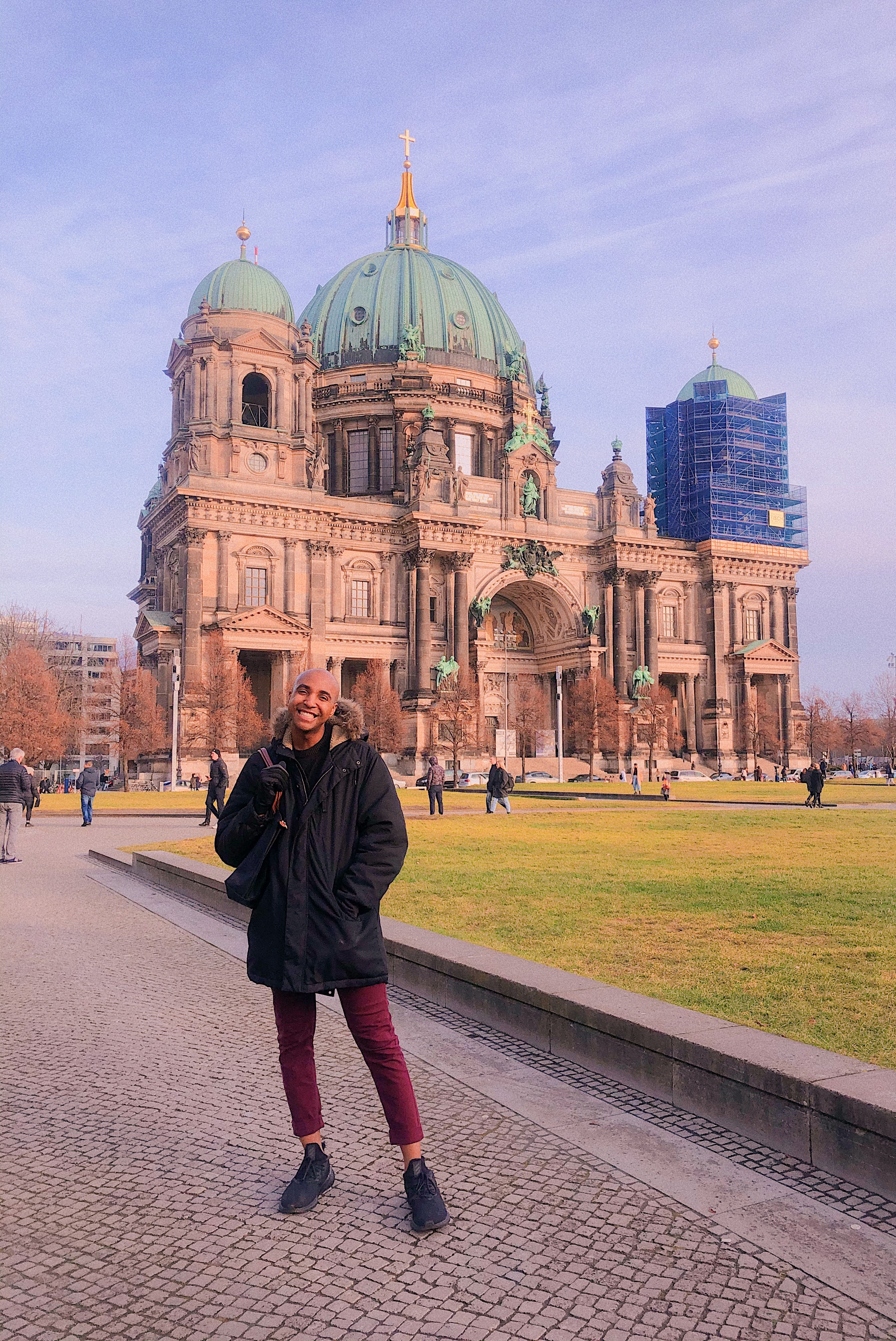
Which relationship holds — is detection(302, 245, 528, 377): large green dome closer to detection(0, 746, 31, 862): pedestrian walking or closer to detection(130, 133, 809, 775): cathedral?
detection(130, 133, 809, 775): cathedral

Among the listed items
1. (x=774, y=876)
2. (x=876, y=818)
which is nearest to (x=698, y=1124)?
(x=774, y=876)

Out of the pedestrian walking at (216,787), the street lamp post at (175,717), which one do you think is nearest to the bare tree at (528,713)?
the street lamp post at (175,717)

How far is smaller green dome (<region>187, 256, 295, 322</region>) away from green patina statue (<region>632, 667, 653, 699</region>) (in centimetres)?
3313

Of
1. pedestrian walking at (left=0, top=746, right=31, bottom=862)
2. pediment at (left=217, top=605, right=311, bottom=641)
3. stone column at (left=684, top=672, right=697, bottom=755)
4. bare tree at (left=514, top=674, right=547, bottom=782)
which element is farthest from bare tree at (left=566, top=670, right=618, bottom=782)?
pedestrian walking at (left=0, top=746, right=31, bottom=862)

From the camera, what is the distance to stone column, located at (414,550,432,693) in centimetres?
6888

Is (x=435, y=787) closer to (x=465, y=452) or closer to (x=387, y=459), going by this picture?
(x=387, y=459)

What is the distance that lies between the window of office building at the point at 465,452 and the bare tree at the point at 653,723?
21.4m

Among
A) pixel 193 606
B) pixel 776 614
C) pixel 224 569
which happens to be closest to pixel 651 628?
pixel 776 614

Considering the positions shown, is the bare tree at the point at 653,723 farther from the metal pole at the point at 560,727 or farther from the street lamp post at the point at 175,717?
the street lamp post at the point at 175,717

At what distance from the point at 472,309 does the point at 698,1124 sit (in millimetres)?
84846

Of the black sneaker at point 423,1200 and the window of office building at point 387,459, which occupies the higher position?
the window of office building at point 387,459

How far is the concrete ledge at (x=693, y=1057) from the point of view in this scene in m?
4.76

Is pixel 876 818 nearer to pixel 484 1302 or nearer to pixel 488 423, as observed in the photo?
pixel 484 1302

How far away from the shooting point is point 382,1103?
4508 millimetres
